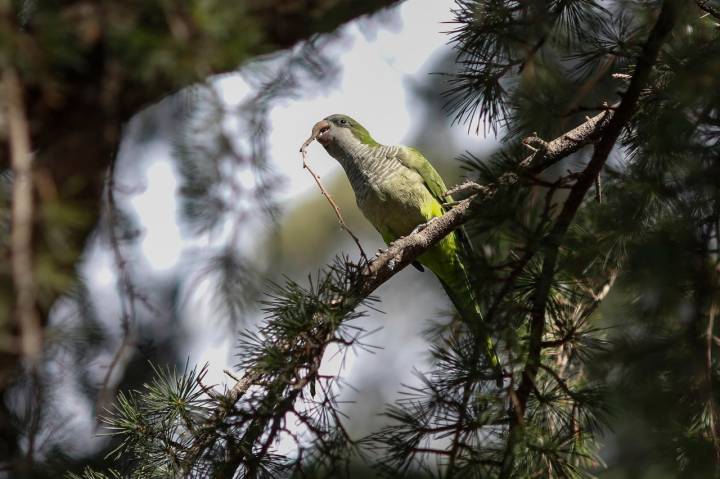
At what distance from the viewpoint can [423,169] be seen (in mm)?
3783

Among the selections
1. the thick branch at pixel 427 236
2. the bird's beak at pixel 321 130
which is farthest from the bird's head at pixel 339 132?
the thick branch at pixel 427 236

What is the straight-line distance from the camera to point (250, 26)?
2.23 m

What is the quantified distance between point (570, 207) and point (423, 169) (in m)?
1.62

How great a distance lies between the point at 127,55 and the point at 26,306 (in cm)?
90

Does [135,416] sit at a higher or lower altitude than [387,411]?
higher

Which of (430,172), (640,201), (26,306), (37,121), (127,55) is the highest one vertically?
(37,121)

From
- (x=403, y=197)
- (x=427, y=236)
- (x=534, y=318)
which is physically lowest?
(x=534, y=318)

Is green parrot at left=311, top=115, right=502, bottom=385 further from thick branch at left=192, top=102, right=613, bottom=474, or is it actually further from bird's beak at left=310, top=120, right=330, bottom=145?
thick branch at left=192, top=102, right=613, bottom=474

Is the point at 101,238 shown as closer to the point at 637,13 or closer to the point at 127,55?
the point at 127,55

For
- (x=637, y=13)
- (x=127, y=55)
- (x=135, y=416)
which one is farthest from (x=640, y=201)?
(x=135, y=416)

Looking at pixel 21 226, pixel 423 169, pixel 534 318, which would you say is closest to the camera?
pixel 21 226

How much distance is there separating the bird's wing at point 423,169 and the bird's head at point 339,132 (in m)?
0.33

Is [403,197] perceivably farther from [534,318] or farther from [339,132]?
[534,318]

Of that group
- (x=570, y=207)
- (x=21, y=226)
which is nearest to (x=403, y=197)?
(x=570, y=207)
